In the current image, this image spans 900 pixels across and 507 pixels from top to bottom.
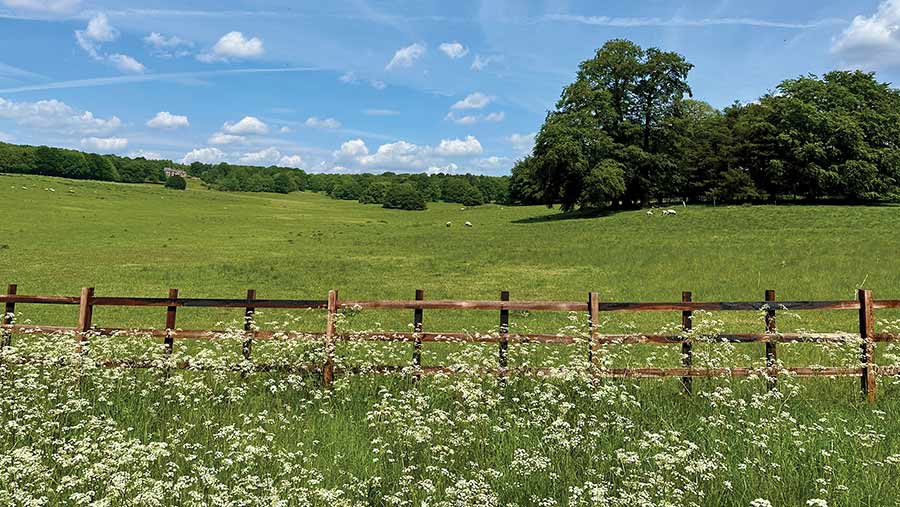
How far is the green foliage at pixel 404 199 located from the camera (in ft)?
363

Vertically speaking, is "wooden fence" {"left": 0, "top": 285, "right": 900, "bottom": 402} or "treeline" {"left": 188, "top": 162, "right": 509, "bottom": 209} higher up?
"treeline" {"left": 188, "top": 162, "right": 509, "bottom": 209}

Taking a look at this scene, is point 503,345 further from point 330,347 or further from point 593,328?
point 330,347

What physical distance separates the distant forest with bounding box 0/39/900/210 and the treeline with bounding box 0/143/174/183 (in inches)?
4321

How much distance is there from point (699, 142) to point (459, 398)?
69889mm

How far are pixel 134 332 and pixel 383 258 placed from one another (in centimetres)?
2517

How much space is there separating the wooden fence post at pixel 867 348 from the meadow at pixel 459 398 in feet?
0.67

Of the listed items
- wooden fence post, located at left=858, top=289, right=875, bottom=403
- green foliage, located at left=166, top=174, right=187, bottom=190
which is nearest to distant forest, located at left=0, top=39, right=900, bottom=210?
wooden fence post, located at left=858, top=289, right=875, bottom=403

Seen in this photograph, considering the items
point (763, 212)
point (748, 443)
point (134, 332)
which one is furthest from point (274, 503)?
point (763, 212)

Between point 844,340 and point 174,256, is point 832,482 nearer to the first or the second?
point 844,340

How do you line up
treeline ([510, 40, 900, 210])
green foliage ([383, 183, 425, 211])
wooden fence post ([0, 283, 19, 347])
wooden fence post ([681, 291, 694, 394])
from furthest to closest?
green foliage ([383, 183, 425, 211])
treeline ([510, 40, 900, 210])
wooden fence post ([0, 283, 19, 347])
wooden fence post ([681, 291, 694, 394])

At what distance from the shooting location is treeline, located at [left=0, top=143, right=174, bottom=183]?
11669 centimetres

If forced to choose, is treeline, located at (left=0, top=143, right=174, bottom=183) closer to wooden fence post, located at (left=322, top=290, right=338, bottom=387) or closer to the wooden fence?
the wooden fence

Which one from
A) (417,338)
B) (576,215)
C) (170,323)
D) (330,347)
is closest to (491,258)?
(170,323)

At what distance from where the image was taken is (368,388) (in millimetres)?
8875
